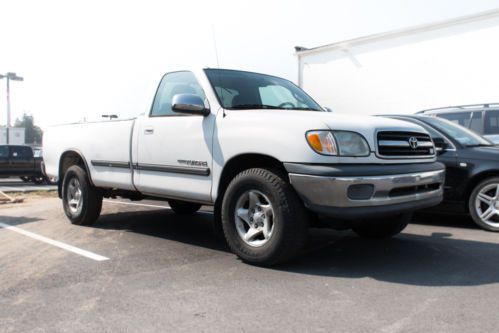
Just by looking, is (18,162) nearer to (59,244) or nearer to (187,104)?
(59,244)

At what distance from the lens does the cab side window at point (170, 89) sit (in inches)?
193

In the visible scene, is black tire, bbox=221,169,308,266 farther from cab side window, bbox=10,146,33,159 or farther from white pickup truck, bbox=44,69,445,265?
cab side window, bbox=10,146,33,159

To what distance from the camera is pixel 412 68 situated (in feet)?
39.2

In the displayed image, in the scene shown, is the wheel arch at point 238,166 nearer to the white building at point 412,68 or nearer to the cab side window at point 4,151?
the white building at point 412,68

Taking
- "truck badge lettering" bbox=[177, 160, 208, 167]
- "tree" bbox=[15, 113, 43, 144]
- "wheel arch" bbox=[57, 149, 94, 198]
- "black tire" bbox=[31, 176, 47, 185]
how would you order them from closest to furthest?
"truck badge lettering" bbox=[177, 160, 208, 167]
"wheel arch" bbox=[57, 149, 94, 198]
"black tire" bbox=[31, 176, 47, 185]
"tree" bbox=[15, 113, 43, 144]

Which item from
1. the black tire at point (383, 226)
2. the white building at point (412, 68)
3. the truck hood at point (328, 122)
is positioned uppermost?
the white building at point (412, 68)

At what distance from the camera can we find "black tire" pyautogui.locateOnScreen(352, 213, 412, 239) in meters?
4.84

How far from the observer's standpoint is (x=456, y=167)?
596cm

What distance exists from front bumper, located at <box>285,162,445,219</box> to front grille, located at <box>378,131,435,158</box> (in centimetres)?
18

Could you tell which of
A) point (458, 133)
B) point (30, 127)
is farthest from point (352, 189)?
point (30, 127)

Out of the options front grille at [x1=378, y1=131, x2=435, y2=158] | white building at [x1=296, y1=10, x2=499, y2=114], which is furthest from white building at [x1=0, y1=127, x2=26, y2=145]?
front grille at [x1=378, y1=131, x2=435, y2=158]

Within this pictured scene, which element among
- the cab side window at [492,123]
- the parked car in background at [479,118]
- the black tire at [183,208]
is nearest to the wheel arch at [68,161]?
the black tire at [183,208]

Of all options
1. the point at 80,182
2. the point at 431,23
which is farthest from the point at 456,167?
the point at 431,23

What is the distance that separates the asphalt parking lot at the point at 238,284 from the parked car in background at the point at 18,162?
1428 centimetres
